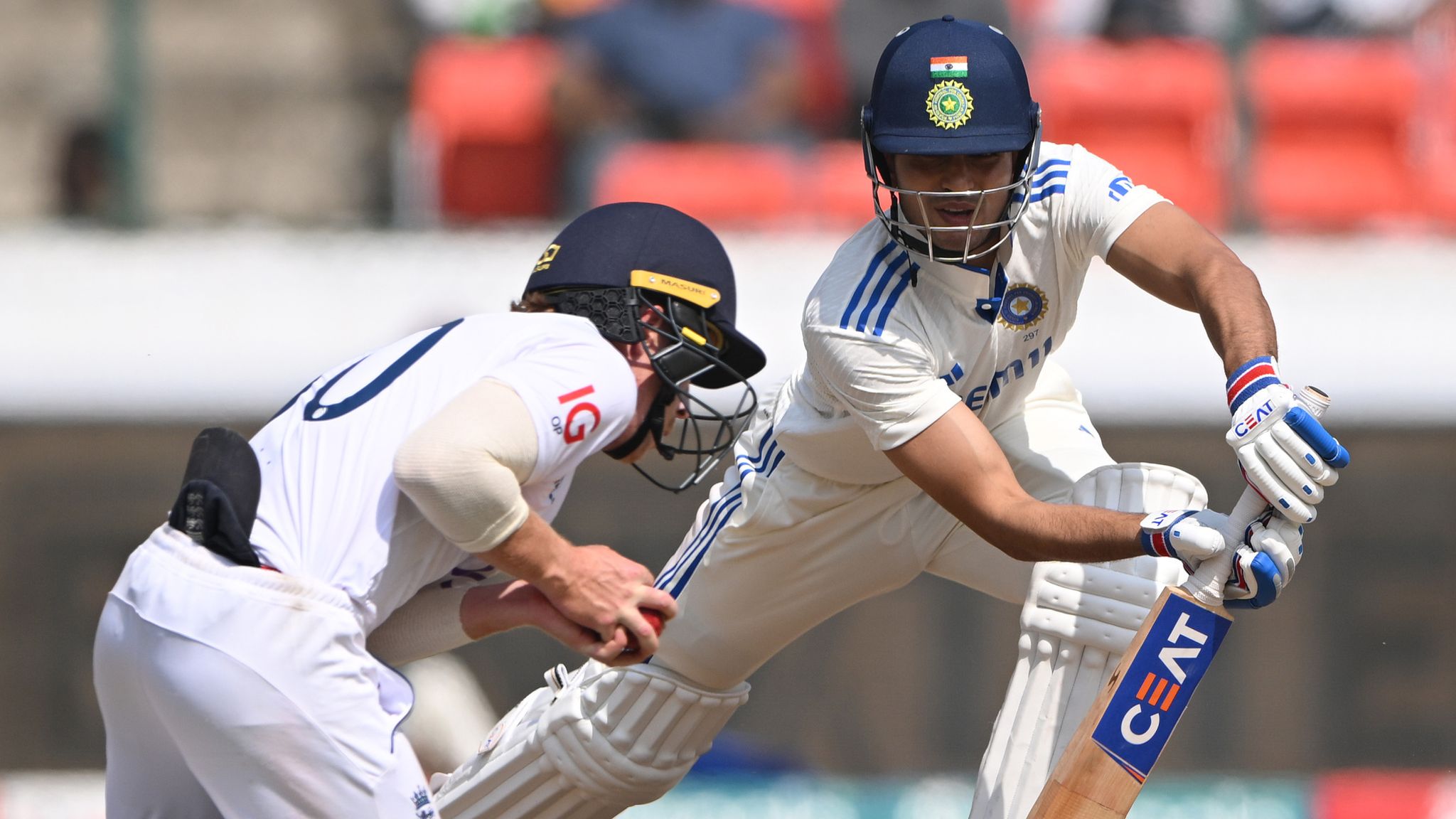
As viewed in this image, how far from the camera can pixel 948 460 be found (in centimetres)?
260

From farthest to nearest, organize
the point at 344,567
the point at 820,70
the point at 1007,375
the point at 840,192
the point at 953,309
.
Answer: the point at 820,70, the point at 840,192, the point at 1007,375, the point at 953,309, the point at 344,567

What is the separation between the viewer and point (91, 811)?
5371 millimetres

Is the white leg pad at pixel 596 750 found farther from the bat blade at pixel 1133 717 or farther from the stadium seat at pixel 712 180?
the stadium seat at pixel 712 180

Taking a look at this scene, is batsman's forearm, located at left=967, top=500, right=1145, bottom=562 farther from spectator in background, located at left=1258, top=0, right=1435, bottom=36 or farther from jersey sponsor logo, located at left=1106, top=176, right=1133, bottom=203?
spectator in background, located at left=1258, top=0, right=1435, bottom=36

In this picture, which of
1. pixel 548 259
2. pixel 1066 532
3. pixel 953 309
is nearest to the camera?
pixel 1066 532

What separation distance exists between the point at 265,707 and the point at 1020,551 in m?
1.08

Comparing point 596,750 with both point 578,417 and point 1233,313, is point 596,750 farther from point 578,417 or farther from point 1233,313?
point 1233,313

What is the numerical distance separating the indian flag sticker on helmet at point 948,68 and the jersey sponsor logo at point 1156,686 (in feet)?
2.75

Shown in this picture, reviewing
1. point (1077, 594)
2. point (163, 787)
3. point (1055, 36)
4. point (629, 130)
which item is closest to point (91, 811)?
point (629, 130)

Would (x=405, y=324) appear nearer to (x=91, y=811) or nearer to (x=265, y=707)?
(x=91, y=811)

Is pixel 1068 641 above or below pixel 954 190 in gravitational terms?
below

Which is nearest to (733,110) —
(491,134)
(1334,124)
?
(491,134)

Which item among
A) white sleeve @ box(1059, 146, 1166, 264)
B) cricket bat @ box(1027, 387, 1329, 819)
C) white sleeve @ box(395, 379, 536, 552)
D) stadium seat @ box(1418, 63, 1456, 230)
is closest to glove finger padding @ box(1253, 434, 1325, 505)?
cricket bat @ box(1027, 387, 1329, 819)

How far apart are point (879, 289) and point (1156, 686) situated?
738mm
